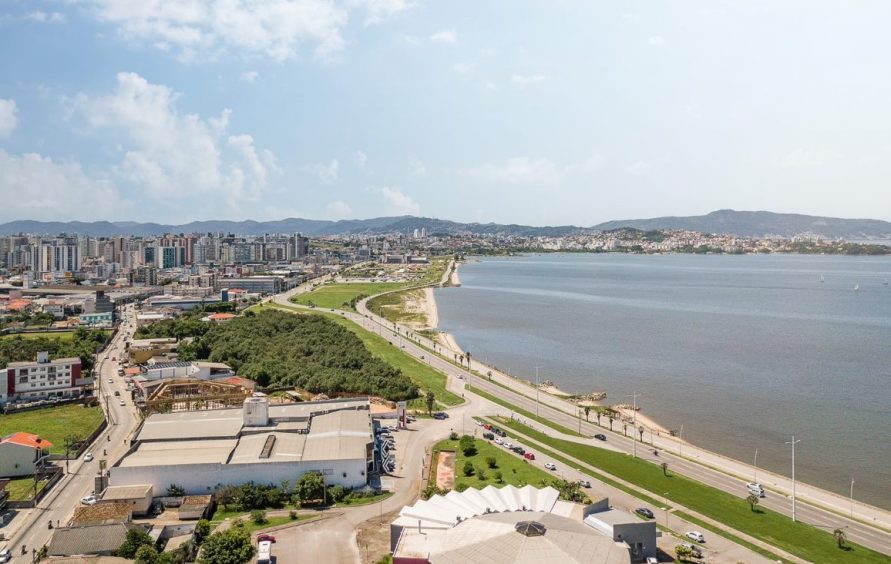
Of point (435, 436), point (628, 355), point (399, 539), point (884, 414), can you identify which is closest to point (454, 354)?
point (628, 355)

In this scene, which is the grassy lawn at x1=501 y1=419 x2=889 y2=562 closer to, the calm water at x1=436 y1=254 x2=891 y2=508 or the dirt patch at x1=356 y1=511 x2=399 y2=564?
the calm water at x1=436 y1=254 x2=891 y2=508

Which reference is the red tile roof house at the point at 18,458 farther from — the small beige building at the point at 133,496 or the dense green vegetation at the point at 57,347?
the dense green vegetation at the point at 57,347

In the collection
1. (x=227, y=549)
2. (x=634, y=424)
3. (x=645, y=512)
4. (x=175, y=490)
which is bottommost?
(x=175, y=490)

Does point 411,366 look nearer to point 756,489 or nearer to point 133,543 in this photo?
point 756,489

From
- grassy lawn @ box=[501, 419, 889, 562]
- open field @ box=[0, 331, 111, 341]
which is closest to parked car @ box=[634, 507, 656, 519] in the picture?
grassy lawn @ box=[501, 419, 889, 562]

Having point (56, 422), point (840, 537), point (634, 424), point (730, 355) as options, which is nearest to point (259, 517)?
point (56, 422)
